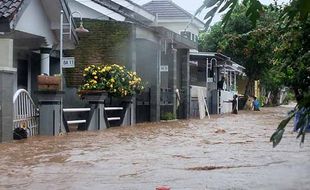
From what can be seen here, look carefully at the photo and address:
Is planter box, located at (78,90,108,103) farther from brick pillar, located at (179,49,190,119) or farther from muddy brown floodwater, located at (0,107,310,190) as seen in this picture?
brick pillar, located at (179,49,190,119)

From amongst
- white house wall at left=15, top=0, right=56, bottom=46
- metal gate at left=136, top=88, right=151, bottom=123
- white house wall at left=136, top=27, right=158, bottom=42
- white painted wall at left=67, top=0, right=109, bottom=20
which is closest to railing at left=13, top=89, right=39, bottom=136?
white house wall at left=15, top=0, right=56, bottom=46

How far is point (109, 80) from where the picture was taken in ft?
59.8

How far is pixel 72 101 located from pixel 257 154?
1088 cm

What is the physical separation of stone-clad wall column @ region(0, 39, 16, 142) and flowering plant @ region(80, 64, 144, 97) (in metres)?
5.27

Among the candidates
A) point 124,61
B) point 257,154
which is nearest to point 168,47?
point 124,61

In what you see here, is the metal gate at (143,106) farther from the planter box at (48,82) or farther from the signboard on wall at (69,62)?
the planter box at (48,82)

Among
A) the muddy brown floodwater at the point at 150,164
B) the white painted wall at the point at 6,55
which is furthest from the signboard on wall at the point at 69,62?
the white painted wall at the point at 6,55

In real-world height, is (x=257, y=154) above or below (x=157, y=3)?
below

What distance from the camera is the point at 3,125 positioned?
40.0 feet

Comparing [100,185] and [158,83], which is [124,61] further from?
[100,185]

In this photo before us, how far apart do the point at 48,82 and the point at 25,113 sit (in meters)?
1.12

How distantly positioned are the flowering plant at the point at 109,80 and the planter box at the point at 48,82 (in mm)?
3253

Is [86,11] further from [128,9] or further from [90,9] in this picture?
[128,9]

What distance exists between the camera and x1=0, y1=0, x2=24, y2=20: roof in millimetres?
12023
